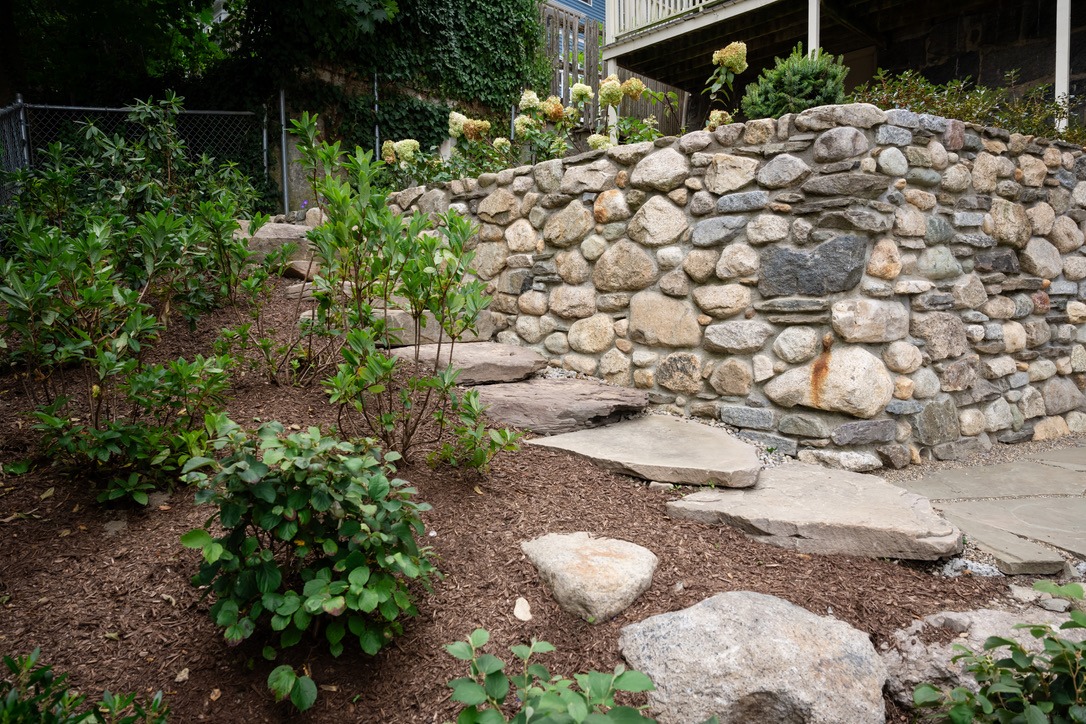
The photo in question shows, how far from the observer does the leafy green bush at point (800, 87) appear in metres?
4.42

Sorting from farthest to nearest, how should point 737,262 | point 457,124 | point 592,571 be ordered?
point 457,124 < point 737,262 < point 592,571

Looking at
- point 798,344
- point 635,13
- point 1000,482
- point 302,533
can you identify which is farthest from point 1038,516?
point 635,13

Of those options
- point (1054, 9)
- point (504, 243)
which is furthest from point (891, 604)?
point (1054, 9)

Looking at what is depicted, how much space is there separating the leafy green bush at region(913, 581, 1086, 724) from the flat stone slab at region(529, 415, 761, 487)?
117 centimetres

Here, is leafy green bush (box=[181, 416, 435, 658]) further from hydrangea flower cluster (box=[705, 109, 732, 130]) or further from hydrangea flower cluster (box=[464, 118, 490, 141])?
hydrangea flower cluster (box=[464, 118, 490, 141])

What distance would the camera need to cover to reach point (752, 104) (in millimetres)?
4824

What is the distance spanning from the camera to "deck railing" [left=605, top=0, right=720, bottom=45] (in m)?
8.17

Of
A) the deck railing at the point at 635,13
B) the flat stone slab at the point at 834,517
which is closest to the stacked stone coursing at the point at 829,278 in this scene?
the flat stone slab at the point at 834,517

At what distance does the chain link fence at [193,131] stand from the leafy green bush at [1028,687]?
7.31 meters

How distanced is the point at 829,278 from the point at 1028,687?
203 centimetres

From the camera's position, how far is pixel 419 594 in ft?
6.07

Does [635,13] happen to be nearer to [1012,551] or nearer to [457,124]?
[457,124]

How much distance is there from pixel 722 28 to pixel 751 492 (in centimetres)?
703

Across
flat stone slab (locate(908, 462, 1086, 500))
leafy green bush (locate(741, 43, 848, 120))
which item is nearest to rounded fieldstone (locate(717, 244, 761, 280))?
flat stone slab (locate(908, 462, 1086, 500))
